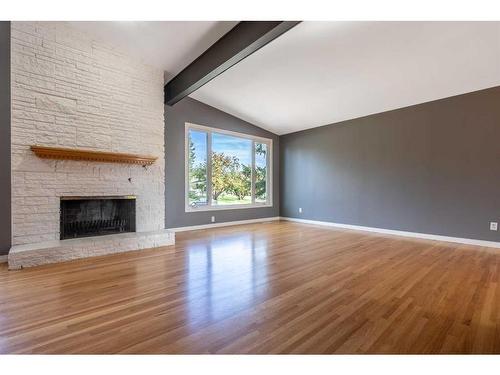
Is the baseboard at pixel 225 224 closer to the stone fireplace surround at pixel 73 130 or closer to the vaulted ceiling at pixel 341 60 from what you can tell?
the stone fireplace surround at pixel 73 130

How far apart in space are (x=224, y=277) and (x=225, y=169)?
12.4 feet

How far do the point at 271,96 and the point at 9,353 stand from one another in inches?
194

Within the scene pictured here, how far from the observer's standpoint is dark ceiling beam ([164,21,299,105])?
2.74 m

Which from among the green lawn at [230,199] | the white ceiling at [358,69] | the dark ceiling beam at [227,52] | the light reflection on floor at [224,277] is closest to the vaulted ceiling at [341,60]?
the white ceiling at [358,69]

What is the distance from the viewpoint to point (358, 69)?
12.8ft

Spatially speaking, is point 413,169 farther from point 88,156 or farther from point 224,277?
point 88,156

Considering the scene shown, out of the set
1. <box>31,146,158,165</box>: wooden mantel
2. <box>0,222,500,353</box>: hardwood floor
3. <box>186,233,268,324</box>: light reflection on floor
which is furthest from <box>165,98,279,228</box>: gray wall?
<box>0,222,500,353</box>: hardwood floor

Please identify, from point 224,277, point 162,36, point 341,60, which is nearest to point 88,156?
point 162,36

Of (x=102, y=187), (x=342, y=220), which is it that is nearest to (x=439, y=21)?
(x=342, y=220)

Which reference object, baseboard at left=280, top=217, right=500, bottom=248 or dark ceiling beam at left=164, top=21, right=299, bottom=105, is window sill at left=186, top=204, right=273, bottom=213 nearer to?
baseboard at left=280, top=217, right=500, bottom=248

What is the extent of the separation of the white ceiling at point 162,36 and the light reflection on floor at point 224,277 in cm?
298
